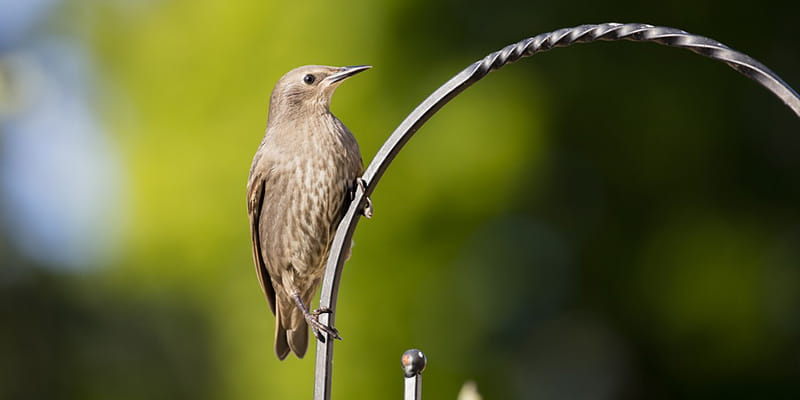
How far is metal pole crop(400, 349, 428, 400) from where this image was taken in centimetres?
115

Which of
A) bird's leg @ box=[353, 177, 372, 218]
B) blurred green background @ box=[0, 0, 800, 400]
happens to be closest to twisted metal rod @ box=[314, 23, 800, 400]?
bird's leg @ box=[353, 177, 372, 218]

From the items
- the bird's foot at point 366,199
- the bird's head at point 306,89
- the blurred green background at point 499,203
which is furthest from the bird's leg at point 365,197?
the blurred green background at point 499,203

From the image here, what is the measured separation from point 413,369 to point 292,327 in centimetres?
21

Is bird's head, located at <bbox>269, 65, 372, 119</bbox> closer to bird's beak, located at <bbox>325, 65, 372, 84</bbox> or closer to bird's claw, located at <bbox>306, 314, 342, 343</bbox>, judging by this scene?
bird's beak, located at <bbox>325, 65, 372, 84</bbox>

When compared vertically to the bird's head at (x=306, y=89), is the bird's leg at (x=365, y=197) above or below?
below

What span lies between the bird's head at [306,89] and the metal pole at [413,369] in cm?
36

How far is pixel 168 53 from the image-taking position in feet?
12.1

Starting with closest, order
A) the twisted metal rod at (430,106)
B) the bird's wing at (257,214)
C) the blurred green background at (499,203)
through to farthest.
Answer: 1. the twisted metal rod at (430,106)
2. the bird's wing at (257,214)
3. the blurred green background at (499,203)

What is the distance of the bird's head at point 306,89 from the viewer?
125 cm

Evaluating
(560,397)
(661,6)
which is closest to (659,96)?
(661,6)

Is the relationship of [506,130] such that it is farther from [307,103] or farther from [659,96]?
[307,103]

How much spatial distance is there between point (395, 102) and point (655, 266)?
4.00ft

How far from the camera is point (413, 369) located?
3.77 ft

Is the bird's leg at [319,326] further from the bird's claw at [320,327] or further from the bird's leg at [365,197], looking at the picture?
the bird's leg at [365,197]
